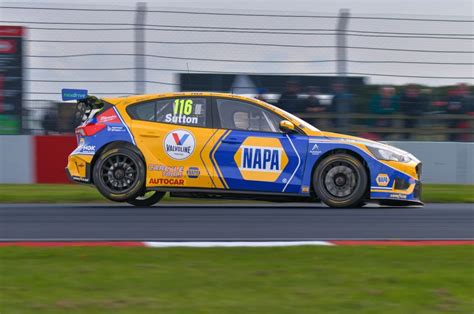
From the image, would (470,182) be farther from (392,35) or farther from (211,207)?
(211,207)

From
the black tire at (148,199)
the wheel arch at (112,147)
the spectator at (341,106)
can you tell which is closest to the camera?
the wheel arch at (112,147)

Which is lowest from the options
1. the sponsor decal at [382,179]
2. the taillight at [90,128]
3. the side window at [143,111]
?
the sponsor decal at [382,179]

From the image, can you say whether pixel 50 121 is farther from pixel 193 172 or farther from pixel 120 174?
pixel 193 172

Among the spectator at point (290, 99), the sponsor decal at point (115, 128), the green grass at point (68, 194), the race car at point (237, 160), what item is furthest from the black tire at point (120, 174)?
the spectator at point (290, 99)

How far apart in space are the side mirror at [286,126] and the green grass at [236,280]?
3.59m

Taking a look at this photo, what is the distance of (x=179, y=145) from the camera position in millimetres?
10398

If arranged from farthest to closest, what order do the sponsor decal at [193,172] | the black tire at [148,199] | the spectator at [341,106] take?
the spectator at [341,106], the black tire at [148,199], the sponsor decal at [193,172]

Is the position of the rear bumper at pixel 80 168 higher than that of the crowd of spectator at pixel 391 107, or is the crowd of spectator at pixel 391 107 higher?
the crowd of spectator at pixel 391 107

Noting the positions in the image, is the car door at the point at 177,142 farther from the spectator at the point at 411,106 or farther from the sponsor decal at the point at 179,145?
the spectator at the point at 411,106

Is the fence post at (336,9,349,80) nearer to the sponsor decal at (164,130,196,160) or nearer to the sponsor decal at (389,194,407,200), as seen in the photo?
the sponsor decal at (389,194,407,200)

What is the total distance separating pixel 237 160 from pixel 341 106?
5.33 m

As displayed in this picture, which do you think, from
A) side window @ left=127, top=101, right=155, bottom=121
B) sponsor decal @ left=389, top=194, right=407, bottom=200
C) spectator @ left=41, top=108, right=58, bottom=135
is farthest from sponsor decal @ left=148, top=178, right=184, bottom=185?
spectator @ left=41, top=108, right=58, bottom=135

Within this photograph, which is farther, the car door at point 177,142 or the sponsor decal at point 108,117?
the sponsor decal at point 108,117

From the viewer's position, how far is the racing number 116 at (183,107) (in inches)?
417
